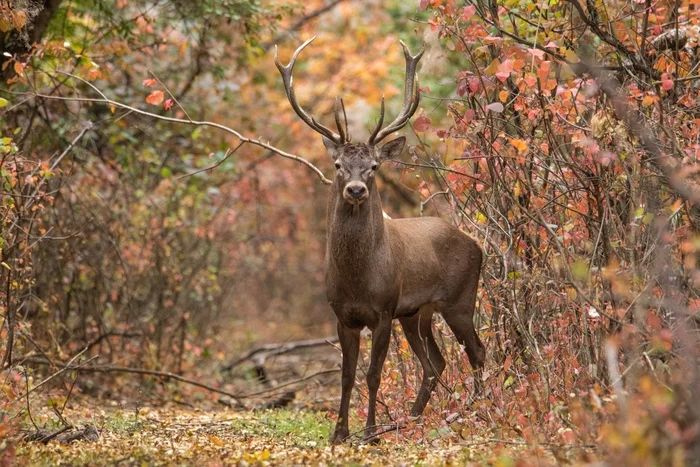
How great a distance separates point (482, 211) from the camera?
8.25 m

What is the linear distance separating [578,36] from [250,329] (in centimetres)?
1268

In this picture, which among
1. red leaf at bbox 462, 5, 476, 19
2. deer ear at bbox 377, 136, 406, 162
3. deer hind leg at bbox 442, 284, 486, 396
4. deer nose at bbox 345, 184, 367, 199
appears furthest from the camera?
deer hind leg at bbox 442, 284, 486, 396

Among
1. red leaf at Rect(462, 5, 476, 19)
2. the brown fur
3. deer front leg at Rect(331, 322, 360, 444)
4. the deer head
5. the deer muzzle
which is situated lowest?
deer front leg at Rect(331, 322, 360, 444)

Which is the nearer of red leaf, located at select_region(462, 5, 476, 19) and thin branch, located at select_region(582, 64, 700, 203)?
thin branch, located at select_region(582, 64, 700, 203)

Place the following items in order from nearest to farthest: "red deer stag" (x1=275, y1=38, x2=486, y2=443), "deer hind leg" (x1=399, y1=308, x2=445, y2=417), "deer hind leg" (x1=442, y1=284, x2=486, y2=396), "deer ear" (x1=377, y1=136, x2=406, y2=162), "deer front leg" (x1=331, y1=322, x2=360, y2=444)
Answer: "red deer stag" (x1=275, y1=38, x2=486, y2=443), "deer front leg" (x1=331, y1=322, x2=360, y2=444), "deer ear" (x1=377, y1=136, x2=406, y2=162), "deer hind leg" (x1=399, y1=308, x2=445, y2=417), "deer hind leg" (x1=442, y1=284, x2=486, y2=396)

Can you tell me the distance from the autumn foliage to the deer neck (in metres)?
0.64

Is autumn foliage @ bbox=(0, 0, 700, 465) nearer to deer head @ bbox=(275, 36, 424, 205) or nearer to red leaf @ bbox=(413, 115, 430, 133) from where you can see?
red leaf @ bbox=(413, 115, 430, 133)

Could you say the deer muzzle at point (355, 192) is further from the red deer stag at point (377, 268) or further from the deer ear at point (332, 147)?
the deer ear at point (332, 147)

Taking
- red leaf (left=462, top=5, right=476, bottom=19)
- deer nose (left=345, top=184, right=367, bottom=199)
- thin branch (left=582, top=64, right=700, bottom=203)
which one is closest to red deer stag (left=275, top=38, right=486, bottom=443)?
deer nose (left=345, top=184, right=367, bottom=199)

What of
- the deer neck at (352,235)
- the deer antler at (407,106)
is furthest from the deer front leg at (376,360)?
the deer antler at (407,106)

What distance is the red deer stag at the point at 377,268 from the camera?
793cm

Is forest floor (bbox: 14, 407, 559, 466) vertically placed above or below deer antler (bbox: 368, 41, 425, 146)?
below

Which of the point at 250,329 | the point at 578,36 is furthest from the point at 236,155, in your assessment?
the point at 578,36

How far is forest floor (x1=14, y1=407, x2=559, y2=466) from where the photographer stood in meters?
6.23
